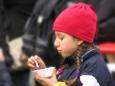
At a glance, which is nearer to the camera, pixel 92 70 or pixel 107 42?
pixel 92 70

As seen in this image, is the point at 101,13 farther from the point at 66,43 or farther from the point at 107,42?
the point at 66,43

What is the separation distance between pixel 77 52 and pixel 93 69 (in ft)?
0.63

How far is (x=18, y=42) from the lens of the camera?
A: 8.48 meters

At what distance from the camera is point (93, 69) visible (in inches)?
183

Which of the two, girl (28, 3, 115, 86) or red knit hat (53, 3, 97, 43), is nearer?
girl (28, 3, 115, 86)

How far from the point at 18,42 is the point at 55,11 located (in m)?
1.37

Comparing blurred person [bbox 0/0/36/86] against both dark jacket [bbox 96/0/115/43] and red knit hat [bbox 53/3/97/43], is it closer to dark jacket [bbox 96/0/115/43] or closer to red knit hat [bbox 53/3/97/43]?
dark jacket [bbox 96/0/115/43]

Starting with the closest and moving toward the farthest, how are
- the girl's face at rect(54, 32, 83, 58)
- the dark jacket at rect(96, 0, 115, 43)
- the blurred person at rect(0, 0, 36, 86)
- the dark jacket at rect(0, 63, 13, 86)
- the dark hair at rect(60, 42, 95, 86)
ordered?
1. the dark hair at rect(60, 42, 95, 86)
2. the girl's face at rect(54, 32, 83, 58)
3. the dark jacket at rect(0, 63, 13, 86)
4. the dark jacket at rect(96, 0, 115, 43)
5. the blurred person at rect(0, 0, 36, 86)

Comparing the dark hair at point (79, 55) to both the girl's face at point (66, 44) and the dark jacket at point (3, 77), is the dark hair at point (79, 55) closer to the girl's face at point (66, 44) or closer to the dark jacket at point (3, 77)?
the girl's face at point (66, 44)

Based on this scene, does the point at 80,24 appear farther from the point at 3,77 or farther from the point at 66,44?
the point at 3,77

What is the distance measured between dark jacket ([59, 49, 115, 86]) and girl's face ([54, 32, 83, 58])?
6 cm

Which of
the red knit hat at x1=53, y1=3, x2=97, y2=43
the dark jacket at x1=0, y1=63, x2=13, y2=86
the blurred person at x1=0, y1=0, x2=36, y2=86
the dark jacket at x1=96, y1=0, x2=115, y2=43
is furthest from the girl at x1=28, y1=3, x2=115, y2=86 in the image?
the blurred person at x1=0, y1=0, x2=36, y2=86

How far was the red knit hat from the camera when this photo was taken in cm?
478

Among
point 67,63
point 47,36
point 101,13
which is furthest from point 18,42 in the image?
point 67,63
